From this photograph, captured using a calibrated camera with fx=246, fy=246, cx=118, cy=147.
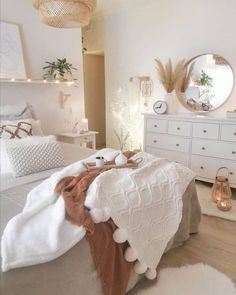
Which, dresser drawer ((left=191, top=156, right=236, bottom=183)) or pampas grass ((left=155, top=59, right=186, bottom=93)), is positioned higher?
pampas grass ((left=155, top=59, right=186, bottom=93))

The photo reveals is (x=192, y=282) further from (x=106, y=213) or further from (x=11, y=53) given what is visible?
(x=11, y=53)

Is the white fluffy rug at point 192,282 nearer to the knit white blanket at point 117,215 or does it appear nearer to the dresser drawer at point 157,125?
the knit white blanket at point 117,215

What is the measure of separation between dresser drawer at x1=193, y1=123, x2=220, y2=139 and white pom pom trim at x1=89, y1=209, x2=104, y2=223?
86.8 inches

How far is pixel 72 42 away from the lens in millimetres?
3672

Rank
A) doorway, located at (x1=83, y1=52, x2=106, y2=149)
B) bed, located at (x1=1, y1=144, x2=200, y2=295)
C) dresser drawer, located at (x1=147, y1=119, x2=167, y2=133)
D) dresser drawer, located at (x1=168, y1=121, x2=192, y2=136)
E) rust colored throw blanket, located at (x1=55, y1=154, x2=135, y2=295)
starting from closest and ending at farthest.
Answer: bed, located at (x1=1, y1=144, x2=200, y2=295) → rust colored throw blanket, located at (x1=55, y1=154, x2=135, y2=295) → dresser drawer, located at (x1=168, y1=121, x2=192, y2=136) → dresser drawer, located at (x1=147, y1=119, x2=167, y2=133) → doorway, located at (x1=83, y1=52, x2=106, y2=149)

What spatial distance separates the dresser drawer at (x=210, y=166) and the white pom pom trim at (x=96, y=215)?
2.21 metres

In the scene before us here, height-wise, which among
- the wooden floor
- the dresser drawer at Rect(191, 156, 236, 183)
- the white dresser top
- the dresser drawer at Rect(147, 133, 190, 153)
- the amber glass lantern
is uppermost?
the white dresser top

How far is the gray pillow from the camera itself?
198 cm

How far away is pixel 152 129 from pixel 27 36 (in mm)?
2092

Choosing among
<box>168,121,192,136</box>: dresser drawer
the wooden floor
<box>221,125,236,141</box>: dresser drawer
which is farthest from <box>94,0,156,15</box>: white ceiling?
the wooden floor

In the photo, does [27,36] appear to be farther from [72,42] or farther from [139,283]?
[139,283]

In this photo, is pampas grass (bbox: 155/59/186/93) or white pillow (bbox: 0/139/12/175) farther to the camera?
pampas grass (bbox: 155/59/186/93)

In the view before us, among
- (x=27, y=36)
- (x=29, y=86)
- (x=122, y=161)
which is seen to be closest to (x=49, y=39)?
(x=27, y=36)

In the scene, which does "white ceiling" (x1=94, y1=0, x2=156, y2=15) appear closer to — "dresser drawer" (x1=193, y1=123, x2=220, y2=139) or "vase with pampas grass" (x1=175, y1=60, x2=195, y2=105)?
"vase with pampas grass" (x1=175, y1=60, x2=195, y2=105)
